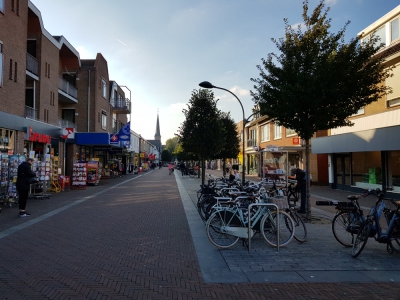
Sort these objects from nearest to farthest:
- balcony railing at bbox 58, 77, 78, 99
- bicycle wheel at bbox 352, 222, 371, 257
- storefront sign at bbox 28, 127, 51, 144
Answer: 1. bicycle wheel at bbox 352, 222, 371, 257
2. storefront sign at bbox 28, 127, 51, 144
3. balcony railing at bbox 58, 77, 78, 99

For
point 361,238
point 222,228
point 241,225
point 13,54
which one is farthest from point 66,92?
point 361,238

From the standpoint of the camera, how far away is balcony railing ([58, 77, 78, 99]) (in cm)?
2462

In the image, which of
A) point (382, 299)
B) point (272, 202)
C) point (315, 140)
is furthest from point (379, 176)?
point (382, 299)

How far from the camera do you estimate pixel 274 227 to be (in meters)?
6.77

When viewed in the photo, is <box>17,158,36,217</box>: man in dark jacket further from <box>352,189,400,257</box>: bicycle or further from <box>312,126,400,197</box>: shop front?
<box>312,126,400,197</box>: shop front

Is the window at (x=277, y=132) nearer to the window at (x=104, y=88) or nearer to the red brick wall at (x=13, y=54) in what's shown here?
the window at (x=104, y=88)

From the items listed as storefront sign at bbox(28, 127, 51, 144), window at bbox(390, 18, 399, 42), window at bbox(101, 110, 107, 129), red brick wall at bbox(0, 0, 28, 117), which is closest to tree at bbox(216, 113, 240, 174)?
Answer: window at bbox(101, 110, 107, 129)

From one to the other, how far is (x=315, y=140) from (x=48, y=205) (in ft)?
53.1

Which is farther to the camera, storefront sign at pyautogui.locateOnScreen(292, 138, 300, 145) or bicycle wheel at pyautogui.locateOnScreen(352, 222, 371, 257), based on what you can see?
storefront sign at pyautogui.locateOnScreen(292, 138, 300, 145)

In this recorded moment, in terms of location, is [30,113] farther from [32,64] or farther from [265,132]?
[265,132]

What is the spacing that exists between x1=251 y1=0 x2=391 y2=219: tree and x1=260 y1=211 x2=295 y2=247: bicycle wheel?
2971 mm

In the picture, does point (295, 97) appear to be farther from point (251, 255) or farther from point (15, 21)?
point (15, 21)

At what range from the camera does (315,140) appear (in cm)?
2203

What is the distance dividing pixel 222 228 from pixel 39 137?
49.3 feet
